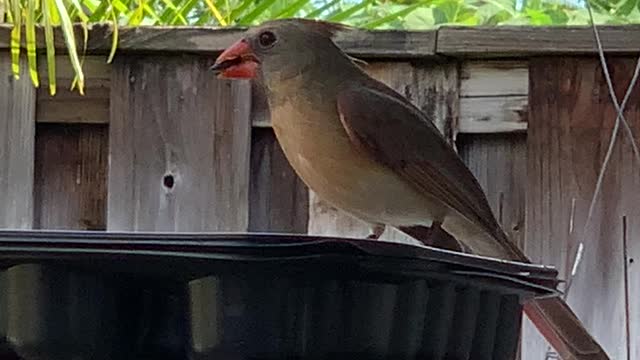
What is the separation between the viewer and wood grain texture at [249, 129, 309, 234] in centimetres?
189

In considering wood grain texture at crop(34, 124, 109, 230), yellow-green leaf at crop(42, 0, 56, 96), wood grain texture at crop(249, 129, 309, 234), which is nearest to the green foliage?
yellow-green leaf at crop(42, 0, 56, 96)

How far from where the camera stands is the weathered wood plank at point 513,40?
1817 mm

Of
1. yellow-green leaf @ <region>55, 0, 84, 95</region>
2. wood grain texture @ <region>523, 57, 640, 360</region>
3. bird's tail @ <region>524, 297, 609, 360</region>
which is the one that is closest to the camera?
bird's tail @ <region>524, 297, 609, 360</region>

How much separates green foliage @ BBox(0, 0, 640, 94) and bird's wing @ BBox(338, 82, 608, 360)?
0.55 ft

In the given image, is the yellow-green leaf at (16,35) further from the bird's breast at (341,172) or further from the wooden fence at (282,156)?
the bird's breast at (341,172)

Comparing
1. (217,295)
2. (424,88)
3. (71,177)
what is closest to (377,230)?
(424,88)

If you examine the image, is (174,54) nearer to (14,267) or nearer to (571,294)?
(571,294)

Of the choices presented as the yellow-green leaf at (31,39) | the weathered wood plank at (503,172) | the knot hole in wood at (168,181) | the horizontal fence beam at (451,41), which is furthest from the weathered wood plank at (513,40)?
the yellow-green leaf at (31,39)

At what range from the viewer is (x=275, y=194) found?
1.90 meters

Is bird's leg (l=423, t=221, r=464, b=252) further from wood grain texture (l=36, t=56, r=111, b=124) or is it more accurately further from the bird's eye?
wood grain texture (l=36, t=56, r=111, b=124)

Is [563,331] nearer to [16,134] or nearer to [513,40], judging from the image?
[513,40]

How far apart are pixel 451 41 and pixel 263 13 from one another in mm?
556

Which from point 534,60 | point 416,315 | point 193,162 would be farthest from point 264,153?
point 416,315

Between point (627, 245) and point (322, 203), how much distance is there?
411 millimetres
